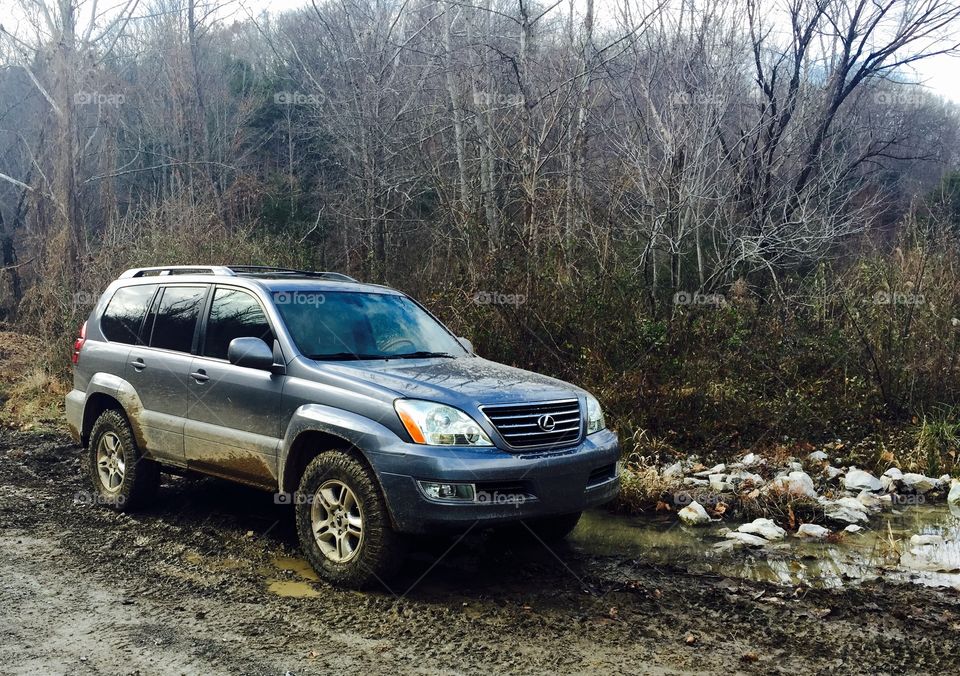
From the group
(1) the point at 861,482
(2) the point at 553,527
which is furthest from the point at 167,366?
(1) the point at 861,482

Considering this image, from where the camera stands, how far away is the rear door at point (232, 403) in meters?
5.39

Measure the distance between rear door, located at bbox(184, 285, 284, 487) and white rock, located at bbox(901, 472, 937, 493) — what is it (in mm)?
5797

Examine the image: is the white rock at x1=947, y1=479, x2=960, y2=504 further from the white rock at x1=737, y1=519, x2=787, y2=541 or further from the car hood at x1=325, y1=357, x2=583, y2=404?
the car hood at x1=325, y1=357, x2=583, y2=404

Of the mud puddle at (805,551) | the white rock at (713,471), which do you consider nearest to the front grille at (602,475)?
the mud puddle at (805,551)

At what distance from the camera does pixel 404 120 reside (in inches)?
661

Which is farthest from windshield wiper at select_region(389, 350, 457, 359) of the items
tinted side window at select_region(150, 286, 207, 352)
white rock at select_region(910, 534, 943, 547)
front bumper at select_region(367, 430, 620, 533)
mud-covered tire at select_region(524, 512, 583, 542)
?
white rock at select_region(910, 534, 943, 547)

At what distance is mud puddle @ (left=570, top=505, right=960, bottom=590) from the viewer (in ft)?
17.6

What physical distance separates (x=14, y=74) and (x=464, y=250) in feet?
101

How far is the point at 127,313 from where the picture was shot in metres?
6.91

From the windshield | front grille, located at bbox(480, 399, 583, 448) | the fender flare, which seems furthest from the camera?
the fender flare

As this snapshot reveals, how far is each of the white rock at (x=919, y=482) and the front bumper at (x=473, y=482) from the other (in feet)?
14.5

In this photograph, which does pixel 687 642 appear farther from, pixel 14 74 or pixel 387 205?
pixel 14 74

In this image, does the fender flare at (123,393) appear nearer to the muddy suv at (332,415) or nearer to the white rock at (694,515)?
the muddy suv at (332,415)

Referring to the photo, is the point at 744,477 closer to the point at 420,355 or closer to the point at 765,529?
the point at 765,529
